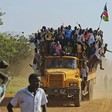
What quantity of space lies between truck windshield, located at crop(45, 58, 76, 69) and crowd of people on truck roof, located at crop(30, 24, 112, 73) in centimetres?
39

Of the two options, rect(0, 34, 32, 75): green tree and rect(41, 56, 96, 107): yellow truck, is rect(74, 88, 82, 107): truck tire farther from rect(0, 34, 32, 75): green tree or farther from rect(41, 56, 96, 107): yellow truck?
rect(0, 34, 32, 75): green tree

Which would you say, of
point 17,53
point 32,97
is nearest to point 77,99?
point 32,97

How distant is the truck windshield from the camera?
21.1 meters

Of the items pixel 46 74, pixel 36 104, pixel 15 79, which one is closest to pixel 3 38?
pixel 15 79

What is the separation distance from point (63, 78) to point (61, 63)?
3.96 ft

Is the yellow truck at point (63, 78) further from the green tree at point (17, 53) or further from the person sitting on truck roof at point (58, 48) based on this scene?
the green tree at point (17, 53)

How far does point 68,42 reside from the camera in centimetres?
2219

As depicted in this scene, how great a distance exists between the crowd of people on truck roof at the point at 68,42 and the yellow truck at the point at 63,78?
48 centimetres

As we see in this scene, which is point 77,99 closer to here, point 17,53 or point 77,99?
point 77,99

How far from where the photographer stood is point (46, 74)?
20.6 metres

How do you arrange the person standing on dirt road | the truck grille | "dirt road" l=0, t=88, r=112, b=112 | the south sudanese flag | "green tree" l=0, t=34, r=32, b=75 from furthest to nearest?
"green tree" l=0, t=34, r=32, b=75 < the south sudanese flag < the truck grille < "dirt road" l=0, t=88, r=112, b=112 < the person standing on dirt road

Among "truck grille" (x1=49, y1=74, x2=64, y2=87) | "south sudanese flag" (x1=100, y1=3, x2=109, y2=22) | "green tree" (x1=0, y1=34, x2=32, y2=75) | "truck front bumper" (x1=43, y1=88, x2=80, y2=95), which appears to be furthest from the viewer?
"green tree" (x1=0, y1=34, x2=32, y2=75)

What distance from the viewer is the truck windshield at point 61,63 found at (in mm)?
21109

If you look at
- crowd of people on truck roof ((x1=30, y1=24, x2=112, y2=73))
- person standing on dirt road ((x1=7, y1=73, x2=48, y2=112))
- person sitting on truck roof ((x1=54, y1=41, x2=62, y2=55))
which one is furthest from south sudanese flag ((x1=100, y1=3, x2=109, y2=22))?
person standing on dirt road ((x1=7, y1=73, x2=48, y2=112))
